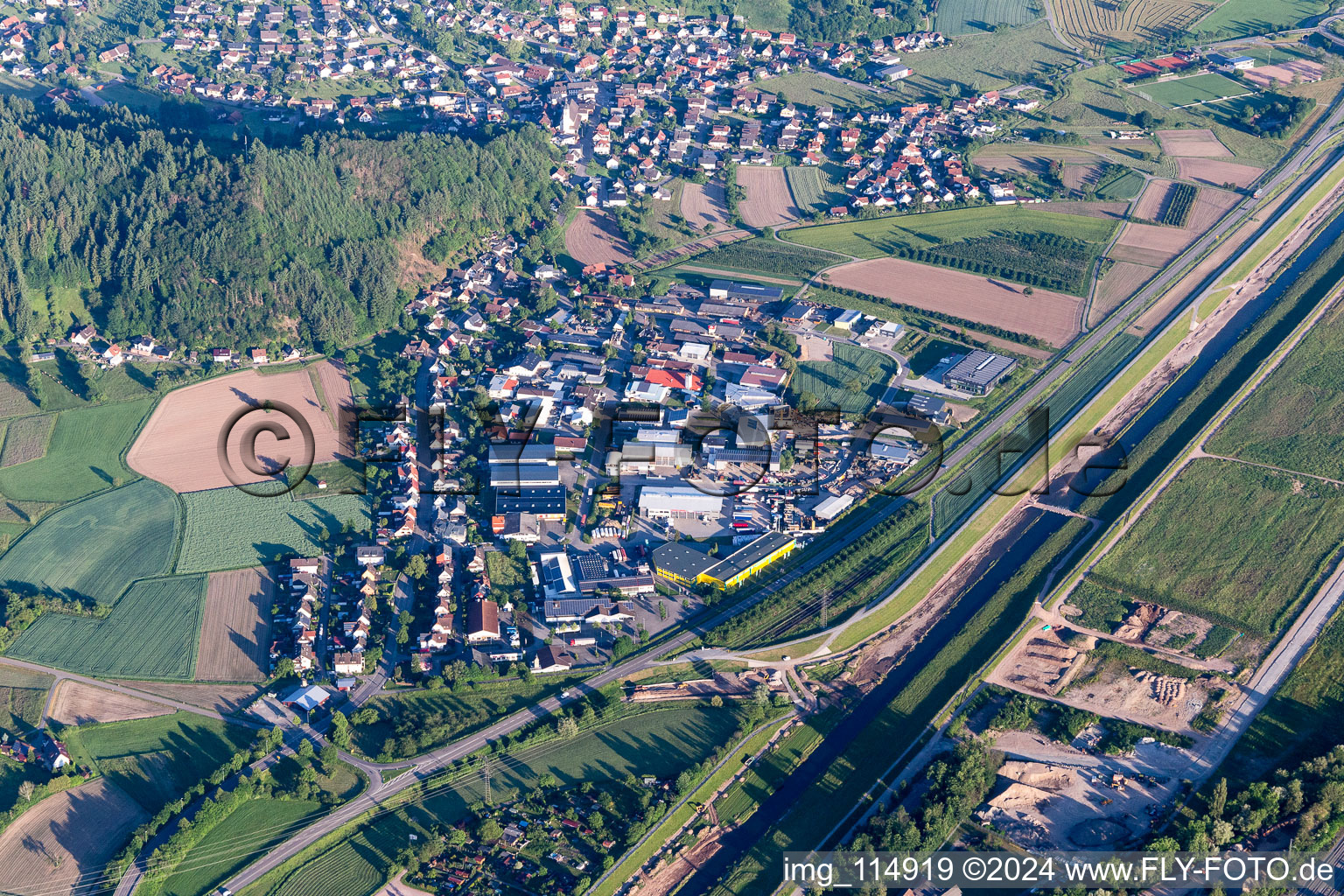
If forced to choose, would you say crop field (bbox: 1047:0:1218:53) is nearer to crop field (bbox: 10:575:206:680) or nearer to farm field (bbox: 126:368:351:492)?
farm field (bbox: 126:368:351:492)

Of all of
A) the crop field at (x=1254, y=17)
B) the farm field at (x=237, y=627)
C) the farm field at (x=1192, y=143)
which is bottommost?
the farm field at (x=237, y=627)

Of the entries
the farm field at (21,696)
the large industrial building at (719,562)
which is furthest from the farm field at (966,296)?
the farm field at (21,696)

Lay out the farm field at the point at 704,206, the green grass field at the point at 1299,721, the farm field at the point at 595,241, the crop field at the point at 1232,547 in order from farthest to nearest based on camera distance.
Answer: the farm field at the point at 704,206, the farm field at the point at 595,241, the crop field at the point at 1232,547, the green grass field at the point at 1299,721

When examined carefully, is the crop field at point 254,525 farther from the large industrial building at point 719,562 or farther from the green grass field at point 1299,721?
the green grass field at point 1299,721

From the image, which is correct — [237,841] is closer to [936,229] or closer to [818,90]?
[936,229]

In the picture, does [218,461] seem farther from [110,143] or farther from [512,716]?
[110,143]

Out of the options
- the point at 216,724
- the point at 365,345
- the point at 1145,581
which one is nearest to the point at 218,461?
the point at 365,345

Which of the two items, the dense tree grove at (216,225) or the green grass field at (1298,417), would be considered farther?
the dense tree grove at (216,225)

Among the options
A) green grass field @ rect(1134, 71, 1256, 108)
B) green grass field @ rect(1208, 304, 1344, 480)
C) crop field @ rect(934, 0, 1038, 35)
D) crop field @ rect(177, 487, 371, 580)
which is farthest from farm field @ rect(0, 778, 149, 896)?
crop field @ rect(934, 0, 1038, 35)
